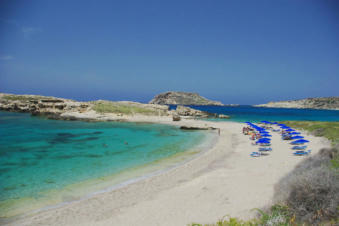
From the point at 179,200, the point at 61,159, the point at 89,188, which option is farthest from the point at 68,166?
the point at 179,200

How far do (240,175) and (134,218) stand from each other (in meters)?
7.24

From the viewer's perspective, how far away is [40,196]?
410 inches

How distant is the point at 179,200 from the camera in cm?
929

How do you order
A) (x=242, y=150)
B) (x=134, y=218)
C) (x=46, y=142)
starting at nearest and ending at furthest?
(x=134, y=218), (x=242, y=150), (x=46, y=142)

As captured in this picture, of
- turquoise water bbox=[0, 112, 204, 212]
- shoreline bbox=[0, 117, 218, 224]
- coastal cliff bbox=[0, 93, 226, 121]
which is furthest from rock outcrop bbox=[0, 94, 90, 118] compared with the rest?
shoreline bbox=[0, 117, 218, 224]

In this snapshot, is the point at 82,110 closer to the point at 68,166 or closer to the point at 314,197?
the point at 68,166

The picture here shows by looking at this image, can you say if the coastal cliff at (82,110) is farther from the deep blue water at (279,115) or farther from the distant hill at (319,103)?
the distant hill at (319,103)

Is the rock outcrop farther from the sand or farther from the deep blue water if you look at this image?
the sand

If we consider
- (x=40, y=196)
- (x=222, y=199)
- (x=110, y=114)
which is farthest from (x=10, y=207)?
(x=110, y=114)

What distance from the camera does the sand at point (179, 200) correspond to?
7712 mm

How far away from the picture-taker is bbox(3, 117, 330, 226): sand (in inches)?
304

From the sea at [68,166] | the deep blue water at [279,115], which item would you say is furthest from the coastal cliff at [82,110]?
the sea at [68,166]

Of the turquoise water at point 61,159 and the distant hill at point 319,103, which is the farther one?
the distant hill at point 319,103

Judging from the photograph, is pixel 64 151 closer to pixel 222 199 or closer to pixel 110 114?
pixel 222 199
